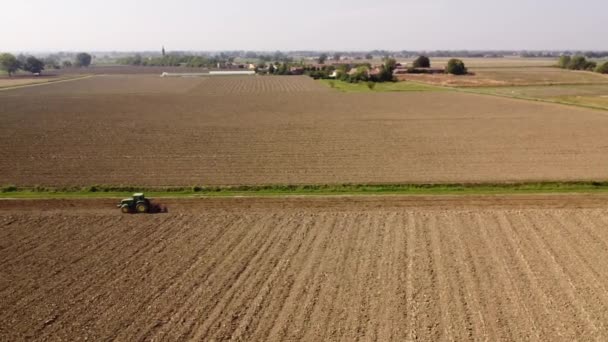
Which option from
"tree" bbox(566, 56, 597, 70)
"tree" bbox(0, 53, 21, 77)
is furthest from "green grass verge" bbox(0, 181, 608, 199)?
"tree" bbox(0, 53, 21, 77)

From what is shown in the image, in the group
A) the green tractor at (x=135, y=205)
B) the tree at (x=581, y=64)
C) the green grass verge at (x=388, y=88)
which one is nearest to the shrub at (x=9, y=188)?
the green tractor at (x=135, y=205)

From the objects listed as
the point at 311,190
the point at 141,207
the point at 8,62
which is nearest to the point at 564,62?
the point at 311,190

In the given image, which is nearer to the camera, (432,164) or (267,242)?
(267,242)

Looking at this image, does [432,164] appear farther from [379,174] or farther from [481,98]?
[481,98]

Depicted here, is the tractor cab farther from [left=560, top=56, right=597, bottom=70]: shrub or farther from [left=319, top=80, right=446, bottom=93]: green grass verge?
[left=560, top=56, right=597, bottom=70]: shrub

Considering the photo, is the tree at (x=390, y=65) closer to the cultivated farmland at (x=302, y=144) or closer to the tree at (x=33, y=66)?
the cultivated farmland at (x=302, y=144)

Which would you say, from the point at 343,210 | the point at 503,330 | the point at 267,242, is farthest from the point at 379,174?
the point at 503,330
